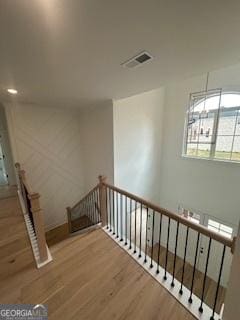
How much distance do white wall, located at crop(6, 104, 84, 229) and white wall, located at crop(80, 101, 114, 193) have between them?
0.34m

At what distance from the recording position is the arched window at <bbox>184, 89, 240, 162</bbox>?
A: 3.48 meters

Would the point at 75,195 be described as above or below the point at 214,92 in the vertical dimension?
below

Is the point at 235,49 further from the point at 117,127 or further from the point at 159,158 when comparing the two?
the point at 159,158

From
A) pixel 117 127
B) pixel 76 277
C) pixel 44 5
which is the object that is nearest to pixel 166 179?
pixel 117 127

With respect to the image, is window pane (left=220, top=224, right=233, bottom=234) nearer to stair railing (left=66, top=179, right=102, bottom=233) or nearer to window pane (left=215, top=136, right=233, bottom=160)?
window pane (left=215, top=136, right=233, bottom=160)

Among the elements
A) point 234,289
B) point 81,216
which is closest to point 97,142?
point 81,216

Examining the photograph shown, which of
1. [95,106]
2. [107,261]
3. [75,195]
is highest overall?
[95,106]

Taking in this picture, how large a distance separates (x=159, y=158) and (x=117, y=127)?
2.00 metres

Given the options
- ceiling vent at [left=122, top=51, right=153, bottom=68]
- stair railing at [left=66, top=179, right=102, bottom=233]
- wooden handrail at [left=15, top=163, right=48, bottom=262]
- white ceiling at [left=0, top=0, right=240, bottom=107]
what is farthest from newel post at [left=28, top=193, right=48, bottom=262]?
stair railing at [left=66, top=179, right=102, bottom=233]

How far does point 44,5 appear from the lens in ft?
3.01

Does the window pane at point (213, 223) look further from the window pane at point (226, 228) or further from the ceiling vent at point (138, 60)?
the ceiling vent at point (138, 60)

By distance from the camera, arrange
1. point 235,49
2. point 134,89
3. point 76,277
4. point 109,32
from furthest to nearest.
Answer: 1. point 134,89
2. point 76,277
3. point 235,49
4. point 109,32

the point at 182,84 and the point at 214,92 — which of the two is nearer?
the point at 214,92


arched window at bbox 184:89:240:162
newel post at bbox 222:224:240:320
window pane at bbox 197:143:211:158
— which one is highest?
arched window at bbox 184:89:240:162
